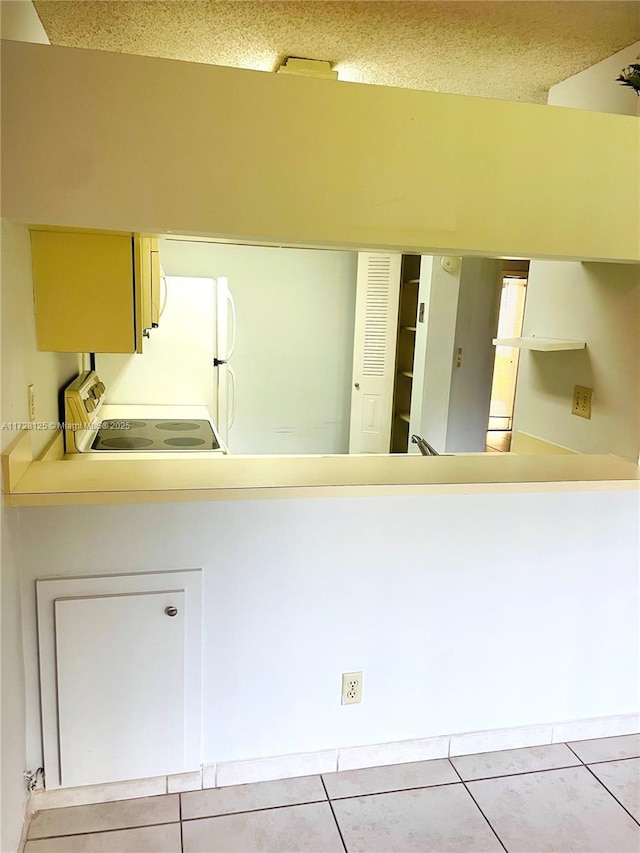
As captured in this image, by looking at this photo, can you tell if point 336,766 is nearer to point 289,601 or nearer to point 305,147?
point 289,601

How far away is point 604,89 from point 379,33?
0.94 metres

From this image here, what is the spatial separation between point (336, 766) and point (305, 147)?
1867mm

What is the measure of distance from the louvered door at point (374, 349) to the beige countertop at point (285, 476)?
7.19 ft

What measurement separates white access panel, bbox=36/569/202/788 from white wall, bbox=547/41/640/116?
233 centimetres

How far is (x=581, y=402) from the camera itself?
2.37 meters

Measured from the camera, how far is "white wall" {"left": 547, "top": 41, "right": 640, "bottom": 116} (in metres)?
2.21

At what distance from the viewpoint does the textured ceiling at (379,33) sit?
6.45ft

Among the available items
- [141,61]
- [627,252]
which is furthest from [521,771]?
[141,61]

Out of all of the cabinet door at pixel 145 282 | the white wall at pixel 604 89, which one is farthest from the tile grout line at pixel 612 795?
the white wall at pixel 604 89

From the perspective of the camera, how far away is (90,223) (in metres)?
1.38

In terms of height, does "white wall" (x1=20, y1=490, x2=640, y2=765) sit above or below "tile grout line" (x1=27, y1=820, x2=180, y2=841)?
above

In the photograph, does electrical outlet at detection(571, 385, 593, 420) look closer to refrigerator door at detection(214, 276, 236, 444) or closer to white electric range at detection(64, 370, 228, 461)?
white electric range at detection(64, 370, 228, 461)

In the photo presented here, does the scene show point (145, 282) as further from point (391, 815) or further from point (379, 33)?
point (391, 815)

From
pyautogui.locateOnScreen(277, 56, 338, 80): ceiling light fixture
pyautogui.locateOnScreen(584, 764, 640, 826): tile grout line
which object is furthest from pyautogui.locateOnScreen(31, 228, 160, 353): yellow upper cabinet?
pyautogui.locateOnScreen(584, 764, 640, 826): tile grout line
